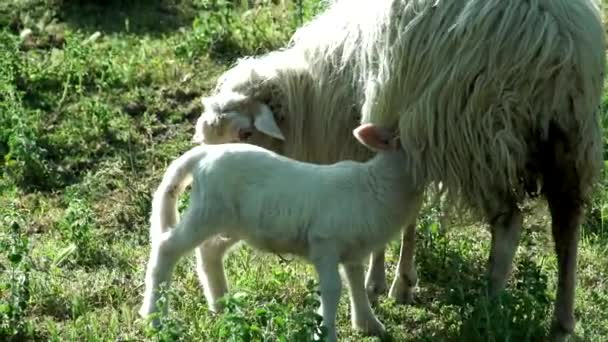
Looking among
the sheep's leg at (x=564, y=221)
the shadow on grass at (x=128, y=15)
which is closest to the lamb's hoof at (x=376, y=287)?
the sheep's leg at (x=564, y=221)

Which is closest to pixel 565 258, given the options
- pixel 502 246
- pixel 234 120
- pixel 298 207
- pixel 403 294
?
pixel 502 246

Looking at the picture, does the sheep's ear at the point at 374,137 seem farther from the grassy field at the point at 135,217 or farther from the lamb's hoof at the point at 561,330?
the lamb's hoof at the point at 561,330

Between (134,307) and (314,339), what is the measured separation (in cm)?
119

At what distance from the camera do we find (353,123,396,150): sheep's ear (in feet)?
15.1

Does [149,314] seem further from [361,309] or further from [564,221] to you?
[564,221]

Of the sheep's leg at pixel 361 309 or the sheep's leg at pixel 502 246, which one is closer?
the sheep's leg at pixel 502 246

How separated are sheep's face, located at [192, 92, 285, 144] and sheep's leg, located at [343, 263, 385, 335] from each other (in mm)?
700

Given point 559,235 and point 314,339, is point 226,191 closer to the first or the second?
point 314,339

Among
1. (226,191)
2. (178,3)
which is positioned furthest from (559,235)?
(178,3)

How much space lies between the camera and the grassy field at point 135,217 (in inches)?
189

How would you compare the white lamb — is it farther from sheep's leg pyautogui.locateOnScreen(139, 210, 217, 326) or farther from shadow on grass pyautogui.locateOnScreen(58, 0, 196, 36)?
shadow on grass pyautogui.locateOnScreen(58, 0, 196, 36)

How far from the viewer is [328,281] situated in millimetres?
4488

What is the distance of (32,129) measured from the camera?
6.72 meters

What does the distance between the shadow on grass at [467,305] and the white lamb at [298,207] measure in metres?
0.42
